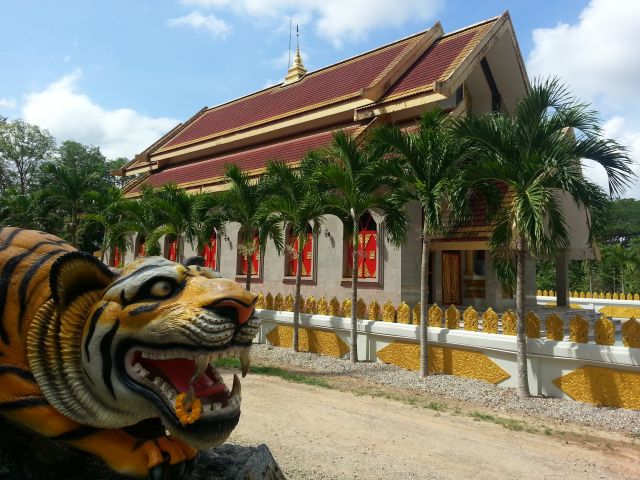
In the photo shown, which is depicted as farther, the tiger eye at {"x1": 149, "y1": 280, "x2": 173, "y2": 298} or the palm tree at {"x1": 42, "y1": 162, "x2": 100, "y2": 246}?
the palm tree at {"x1": 42, "y1": 162, "x2": 100, "y2": 246}

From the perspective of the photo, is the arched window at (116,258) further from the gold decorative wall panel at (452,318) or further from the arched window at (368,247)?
the gold decorative wall panel at (452,318)

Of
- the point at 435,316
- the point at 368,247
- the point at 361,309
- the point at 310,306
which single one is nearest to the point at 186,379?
the point at 435,316

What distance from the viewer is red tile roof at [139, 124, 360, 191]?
563 inches

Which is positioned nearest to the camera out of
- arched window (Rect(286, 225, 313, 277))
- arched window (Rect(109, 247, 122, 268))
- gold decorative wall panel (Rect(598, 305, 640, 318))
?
arched window (Rect(286, 225, 313, 277))

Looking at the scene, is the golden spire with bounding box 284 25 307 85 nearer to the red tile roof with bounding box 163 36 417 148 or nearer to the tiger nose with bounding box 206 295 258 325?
the red tile roof with bounding box 163 36 417 148

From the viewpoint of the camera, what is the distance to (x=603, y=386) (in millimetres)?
6895

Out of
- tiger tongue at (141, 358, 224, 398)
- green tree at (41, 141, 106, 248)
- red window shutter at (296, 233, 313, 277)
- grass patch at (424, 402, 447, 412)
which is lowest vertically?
grass patch at (424, 402, 447, 412)

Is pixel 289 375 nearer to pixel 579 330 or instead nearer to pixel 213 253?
pixel 579 330

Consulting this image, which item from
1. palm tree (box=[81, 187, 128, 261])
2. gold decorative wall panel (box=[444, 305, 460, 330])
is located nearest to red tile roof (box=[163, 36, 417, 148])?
palm tree (box=[81, 187, 128, 261])

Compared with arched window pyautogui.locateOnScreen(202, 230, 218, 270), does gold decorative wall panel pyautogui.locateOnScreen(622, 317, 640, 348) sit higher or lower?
lower

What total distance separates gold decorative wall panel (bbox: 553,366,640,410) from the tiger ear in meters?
7.14

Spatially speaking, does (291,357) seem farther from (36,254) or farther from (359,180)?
(36,254)

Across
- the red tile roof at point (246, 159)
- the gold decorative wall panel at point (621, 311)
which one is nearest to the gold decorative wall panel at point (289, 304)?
the red tile roof at point (246, 159)

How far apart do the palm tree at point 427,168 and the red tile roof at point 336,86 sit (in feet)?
11.3
